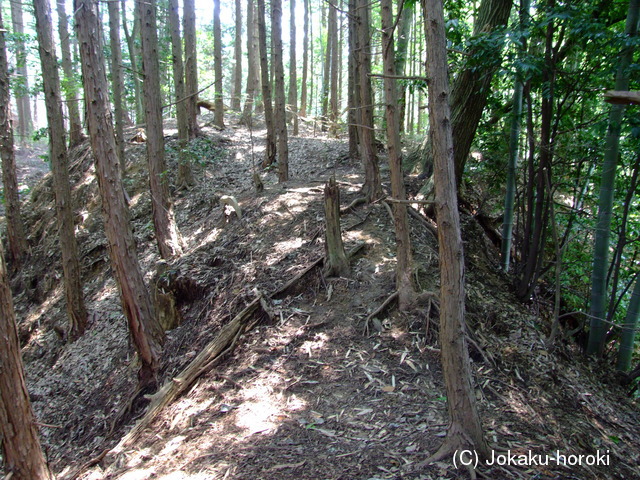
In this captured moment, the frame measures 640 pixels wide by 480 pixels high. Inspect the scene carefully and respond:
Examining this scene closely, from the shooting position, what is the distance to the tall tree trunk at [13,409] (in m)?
3.20

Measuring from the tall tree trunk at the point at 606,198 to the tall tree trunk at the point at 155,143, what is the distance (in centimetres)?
704

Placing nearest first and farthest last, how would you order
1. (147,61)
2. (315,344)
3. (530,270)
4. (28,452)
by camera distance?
(28,452)
(315,344)
(530,270)
(147,61)

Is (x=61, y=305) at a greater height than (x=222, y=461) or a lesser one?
lesser

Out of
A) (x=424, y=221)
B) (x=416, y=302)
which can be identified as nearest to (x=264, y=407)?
(x=416, y=302)

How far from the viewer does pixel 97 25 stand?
552 centimetres

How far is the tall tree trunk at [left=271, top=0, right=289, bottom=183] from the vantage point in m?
10.2

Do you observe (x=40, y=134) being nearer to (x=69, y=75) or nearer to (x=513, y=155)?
(x=69, y=75)

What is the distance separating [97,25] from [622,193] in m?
7.63

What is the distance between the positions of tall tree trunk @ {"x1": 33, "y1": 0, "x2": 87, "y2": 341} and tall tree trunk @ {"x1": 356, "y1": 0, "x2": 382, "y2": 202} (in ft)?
16.7

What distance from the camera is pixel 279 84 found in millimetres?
10547

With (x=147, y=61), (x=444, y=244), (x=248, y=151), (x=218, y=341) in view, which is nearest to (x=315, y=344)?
(x=218, y=341)

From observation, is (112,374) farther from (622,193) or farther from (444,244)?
(622,193)

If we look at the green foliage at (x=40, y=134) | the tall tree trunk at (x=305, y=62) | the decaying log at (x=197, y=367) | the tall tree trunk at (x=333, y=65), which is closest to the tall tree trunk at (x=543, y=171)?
the decaying log at (x=197, y=367)

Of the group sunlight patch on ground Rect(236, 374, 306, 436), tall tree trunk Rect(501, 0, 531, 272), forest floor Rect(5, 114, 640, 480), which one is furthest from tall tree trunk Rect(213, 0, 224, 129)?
sunlight patch on ground Rect(236, 374, 306, 436)
